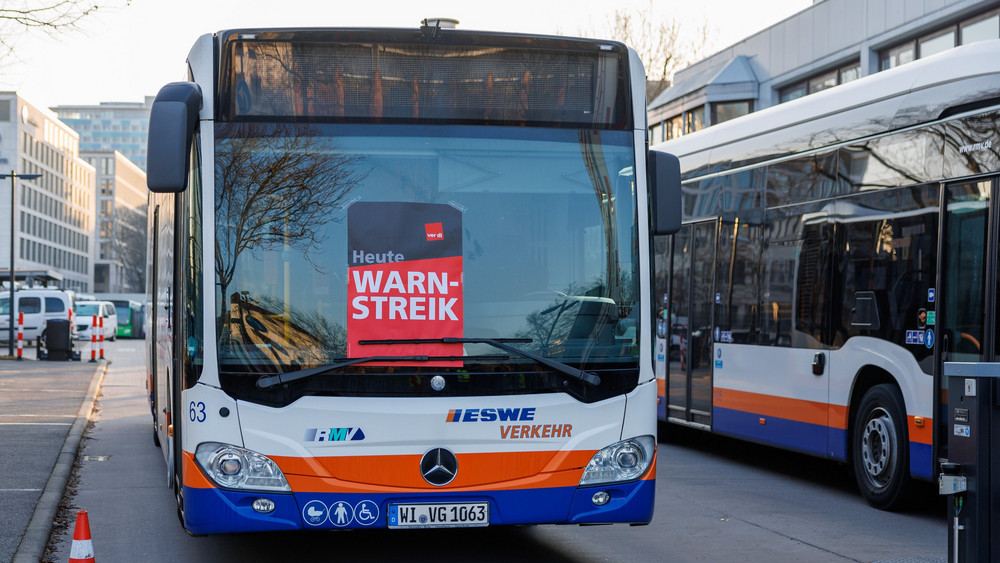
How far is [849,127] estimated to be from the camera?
33.1 feet

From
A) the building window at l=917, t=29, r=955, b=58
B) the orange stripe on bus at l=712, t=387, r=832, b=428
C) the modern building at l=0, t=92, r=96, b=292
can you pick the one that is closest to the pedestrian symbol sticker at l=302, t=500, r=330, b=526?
the orange stripe on bus at l=712, t=387, r=832, b=428

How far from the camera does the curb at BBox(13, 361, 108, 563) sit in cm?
751

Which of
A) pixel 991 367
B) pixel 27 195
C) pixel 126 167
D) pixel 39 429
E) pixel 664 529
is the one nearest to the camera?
pixel 991 367

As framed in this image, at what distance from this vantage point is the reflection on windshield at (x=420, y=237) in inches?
244

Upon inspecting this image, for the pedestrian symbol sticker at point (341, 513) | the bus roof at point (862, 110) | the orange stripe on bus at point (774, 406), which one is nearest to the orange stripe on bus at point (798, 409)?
the orange stripe on bus at point (774, 406)

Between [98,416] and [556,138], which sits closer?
[556,138]

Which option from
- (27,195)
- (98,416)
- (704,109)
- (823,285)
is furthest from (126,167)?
(823,285)

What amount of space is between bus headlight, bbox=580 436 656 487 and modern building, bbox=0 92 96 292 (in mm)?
102817

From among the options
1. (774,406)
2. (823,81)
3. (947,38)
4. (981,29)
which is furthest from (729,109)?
(774,406)

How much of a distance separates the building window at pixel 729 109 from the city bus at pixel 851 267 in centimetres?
2175

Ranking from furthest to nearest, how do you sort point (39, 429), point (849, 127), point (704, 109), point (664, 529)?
point (704, 109) < point (39, 429) < point (849, 127) < point (664, 529)

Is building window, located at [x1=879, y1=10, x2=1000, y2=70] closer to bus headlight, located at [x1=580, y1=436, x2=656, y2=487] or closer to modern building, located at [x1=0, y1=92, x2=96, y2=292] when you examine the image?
bus headlight, located at [x1=580, y1=436, x2=656, y2=487]

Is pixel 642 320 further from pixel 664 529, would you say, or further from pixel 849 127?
pixel 849 127

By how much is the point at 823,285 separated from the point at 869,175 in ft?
3.32
